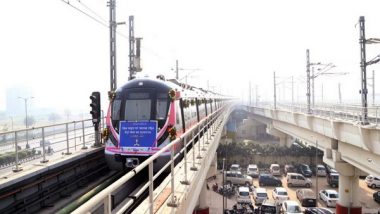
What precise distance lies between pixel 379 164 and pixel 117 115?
1212cm

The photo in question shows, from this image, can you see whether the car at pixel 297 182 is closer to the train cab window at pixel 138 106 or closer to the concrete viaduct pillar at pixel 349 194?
the concrete viaduct pillar at pixel 349 194

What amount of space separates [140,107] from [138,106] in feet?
0.24

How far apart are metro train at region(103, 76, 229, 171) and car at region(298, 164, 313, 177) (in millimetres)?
32023

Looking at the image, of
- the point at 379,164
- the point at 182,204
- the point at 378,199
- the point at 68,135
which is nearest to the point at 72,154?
the point at 68,135

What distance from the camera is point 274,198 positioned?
29.7 metres

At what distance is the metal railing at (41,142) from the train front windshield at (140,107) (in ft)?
5.51

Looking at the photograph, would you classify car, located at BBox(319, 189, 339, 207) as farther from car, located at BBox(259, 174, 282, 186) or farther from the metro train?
the metro train

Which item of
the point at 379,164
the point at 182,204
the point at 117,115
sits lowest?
the point at 379,164

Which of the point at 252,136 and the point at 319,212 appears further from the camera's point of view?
the point at 252,136

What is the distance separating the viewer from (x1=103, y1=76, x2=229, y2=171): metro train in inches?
392

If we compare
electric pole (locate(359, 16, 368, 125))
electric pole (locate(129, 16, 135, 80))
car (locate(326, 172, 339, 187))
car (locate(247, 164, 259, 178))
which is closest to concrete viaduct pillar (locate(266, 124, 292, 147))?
car (locate(247, 164, 259, 178))

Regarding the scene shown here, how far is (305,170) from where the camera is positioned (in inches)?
1588

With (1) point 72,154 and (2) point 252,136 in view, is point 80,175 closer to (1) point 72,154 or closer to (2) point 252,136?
(1) point 72,154

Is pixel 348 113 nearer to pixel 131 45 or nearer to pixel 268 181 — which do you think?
pixel 131 45
